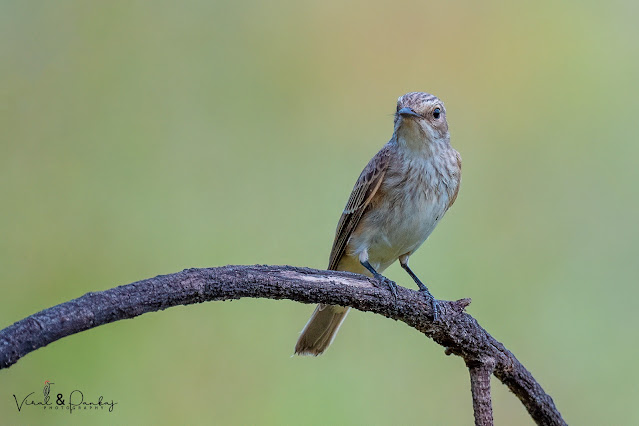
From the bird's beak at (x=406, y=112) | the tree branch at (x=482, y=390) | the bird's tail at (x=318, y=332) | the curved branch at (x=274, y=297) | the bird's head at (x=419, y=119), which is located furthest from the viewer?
the bird's tail at (x=318, y=332)

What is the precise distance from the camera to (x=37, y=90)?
7.19 metres

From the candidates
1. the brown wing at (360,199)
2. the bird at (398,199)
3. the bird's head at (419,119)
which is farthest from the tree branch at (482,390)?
the bird's head at (419,119)

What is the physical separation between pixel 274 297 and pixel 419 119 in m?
2.43

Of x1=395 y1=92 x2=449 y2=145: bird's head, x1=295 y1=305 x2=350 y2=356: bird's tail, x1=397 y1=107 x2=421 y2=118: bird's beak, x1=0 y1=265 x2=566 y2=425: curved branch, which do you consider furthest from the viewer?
x1=295 y1=305 x2=350 y2=356: bird's tail

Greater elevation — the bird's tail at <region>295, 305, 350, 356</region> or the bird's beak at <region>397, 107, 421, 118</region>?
the bird's beak at <region>397, 107, 421, 118</region>

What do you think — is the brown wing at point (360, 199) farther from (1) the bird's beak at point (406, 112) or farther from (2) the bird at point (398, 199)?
(1) the bird's beak at point (406, 112)

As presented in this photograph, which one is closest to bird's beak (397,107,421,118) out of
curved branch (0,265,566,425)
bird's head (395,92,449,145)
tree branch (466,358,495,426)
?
bird's head (395,92,449,145)

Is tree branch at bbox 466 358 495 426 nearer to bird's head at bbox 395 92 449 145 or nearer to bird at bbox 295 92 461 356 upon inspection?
bird at bbox 295 92 461 356

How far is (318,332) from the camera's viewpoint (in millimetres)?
5230

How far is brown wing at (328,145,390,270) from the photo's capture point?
5.25 metres

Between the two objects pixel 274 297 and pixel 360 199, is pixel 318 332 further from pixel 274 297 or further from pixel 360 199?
pixel 274 297

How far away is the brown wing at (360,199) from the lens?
5250mm

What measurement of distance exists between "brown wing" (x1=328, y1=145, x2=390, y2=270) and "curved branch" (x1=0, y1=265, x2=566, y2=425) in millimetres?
1458

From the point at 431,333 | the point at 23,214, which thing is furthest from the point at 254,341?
the point at 431,333
